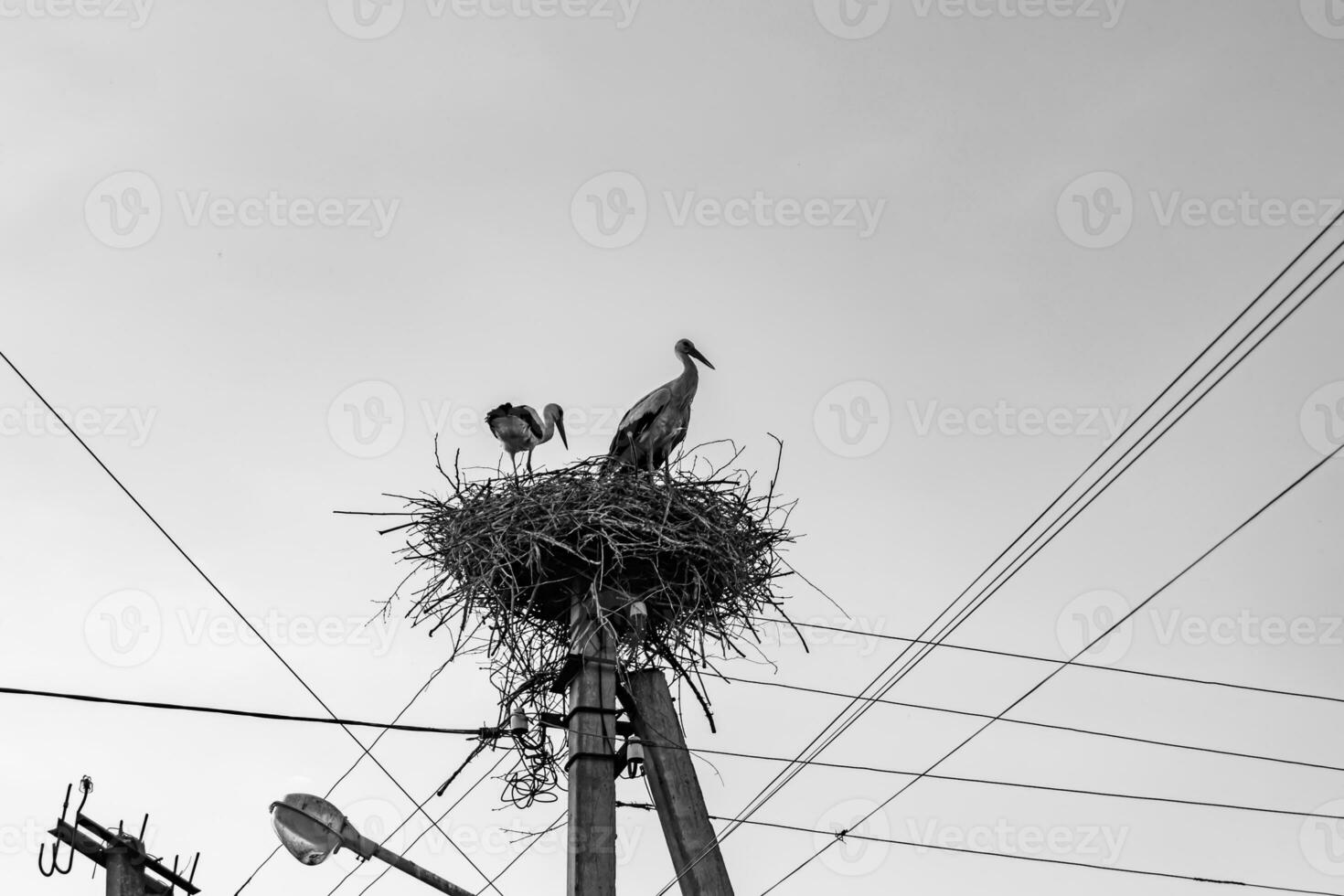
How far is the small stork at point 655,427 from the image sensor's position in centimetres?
1056

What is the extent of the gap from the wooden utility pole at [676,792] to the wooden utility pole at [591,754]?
0.17 metres

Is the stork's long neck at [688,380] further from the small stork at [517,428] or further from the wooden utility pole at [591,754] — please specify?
the wooden utility pole at [591,754]

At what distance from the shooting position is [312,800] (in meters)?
7.56

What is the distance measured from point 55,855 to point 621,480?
643 centimetres

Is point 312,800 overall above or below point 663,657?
below

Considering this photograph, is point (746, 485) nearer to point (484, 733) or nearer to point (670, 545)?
point (670, 545)

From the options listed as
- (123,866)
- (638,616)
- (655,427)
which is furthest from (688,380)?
(123,866)

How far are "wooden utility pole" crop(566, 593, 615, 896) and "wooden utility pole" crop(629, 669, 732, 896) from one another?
0.17 m

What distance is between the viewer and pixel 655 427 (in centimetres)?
1073

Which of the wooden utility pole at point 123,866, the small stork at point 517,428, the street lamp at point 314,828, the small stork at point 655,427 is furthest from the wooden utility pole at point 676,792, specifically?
the wooden utility pole at point 123,866

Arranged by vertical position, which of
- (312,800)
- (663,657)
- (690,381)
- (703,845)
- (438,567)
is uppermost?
(690,381)

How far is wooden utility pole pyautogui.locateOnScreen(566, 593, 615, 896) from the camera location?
7.00 m

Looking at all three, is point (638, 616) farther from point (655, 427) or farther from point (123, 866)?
point (123, 866)

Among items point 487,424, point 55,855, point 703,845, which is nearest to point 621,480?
point 703,845
